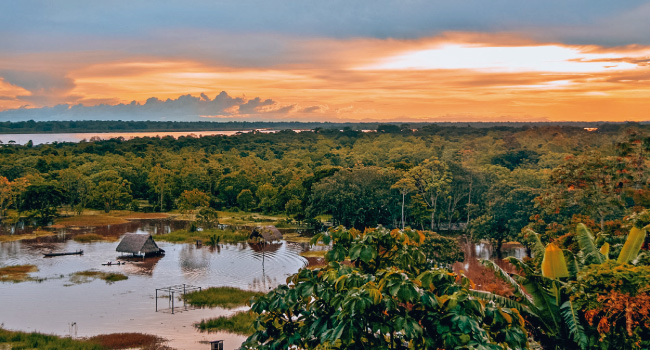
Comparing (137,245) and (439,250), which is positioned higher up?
(439,250)

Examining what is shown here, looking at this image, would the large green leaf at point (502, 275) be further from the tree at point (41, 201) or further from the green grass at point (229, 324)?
the tree at point (41, 201)

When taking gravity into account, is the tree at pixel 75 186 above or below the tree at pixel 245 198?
above

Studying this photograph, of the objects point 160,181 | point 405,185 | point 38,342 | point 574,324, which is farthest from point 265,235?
point 574,324

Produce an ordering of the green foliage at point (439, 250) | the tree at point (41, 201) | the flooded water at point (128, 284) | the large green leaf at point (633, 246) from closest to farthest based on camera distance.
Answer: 1. the large green leaf at point (633, 246)
2. the flooded water at point (128, 284)
3. the green foliage at point (439, 250)
4. the tree at point (41, 201)

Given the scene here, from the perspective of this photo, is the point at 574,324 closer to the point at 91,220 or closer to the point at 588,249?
the point at 588,249

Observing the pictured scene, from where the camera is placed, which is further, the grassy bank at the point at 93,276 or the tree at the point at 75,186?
the tree at the point at 75,186


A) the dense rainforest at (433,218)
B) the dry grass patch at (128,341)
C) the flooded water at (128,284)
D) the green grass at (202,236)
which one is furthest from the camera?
the green grass at (202,236)

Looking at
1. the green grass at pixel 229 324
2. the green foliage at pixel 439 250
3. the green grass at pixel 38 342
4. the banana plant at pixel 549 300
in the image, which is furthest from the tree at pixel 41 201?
the banana plant at pixel 549 300
